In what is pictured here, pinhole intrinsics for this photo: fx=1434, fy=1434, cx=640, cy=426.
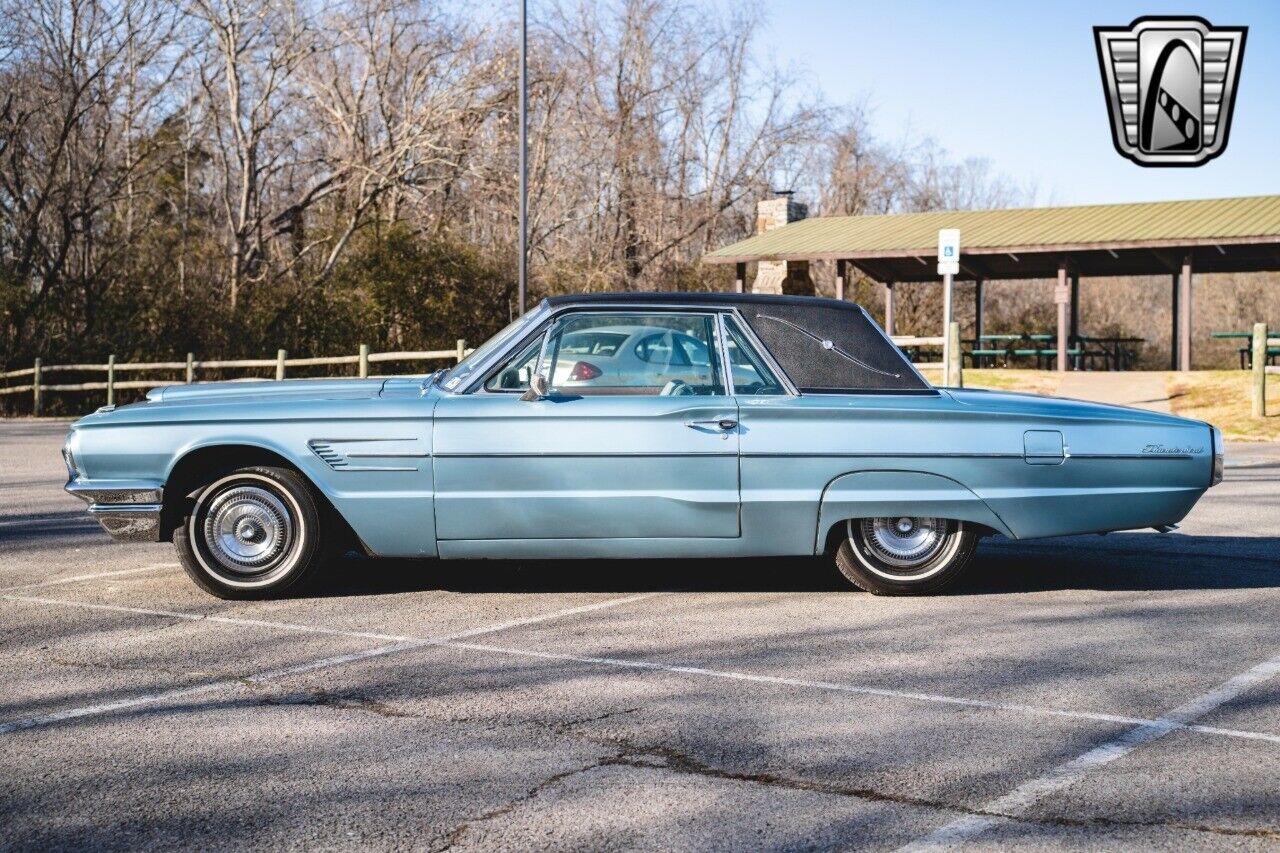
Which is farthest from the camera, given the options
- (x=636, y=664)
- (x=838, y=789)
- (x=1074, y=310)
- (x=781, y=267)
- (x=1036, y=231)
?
(x=781, y=267)

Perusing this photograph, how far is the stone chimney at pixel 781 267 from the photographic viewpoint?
123 feet

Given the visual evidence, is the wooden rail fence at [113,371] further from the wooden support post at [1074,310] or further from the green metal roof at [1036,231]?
the wooden support post at [1074,310]

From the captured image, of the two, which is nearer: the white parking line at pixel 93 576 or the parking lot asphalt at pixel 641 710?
the parking lot asphalt at pixel 641 710

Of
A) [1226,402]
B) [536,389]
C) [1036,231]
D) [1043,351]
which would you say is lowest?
[1226,402]

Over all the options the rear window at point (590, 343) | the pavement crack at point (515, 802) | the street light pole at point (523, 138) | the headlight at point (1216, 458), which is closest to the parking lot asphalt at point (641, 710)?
the pavement crack at point (515, 802)

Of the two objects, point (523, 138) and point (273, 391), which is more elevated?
point (523, 138)

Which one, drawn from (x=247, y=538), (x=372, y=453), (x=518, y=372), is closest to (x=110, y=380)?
(x=247, y=538)

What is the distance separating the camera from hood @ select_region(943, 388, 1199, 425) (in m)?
6.91

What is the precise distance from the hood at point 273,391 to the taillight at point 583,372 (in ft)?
3.37

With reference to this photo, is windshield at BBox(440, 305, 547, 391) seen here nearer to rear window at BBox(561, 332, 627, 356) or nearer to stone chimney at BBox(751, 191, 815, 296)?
rear window at BBox(561, 332, 627, 356)

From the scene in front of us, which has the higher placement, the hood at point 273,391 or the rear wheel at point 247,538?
the hood at point 273,391

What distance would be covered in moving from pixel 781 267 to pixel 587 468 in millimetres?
31198

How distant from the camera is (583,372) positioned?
691 cm

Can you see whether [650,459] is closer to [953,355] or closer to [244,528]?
[244,528]
